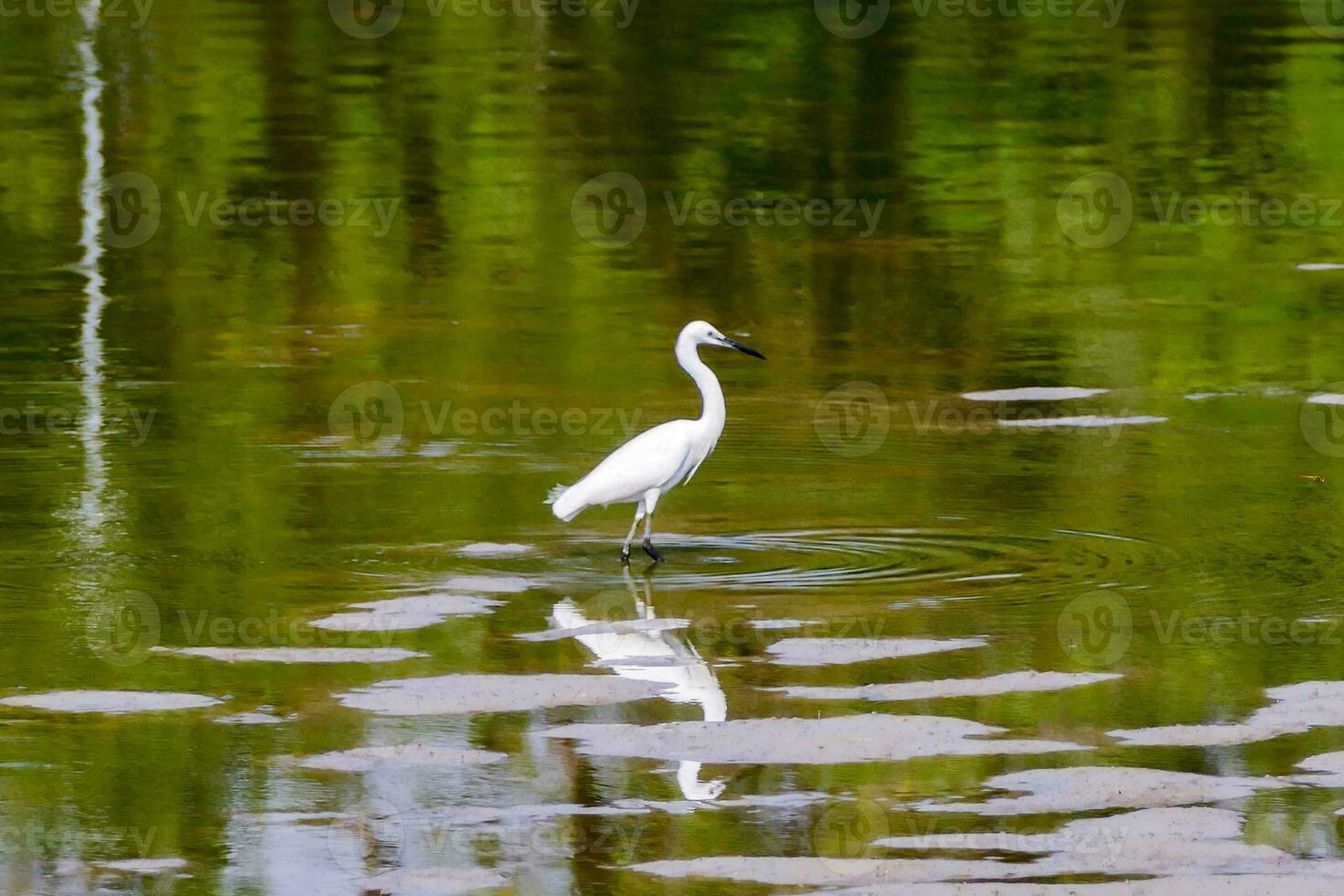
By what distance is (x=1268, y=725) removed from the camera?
8773 millimetres

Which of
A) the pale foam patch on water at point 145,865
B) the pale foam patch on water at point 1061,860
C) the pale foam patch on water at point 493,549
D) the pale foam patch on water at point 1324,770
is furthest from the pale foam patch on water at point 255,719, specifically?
the pale foam patch on water at point 1324,770

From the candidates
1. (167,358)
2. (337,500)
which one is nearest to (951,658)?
(337,500)

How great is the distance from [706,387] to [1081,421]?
326 centimetres

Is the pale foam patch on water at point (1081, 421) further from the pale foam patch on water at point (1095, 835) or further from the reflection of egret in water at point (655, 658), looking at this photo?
the pale foam patch on water at point (1095, 835)

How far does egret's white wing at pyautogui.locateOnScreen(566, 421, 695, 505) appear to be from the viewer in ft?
39.1

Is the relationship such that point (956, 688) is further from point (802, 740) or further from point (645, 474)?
point (645, 474)

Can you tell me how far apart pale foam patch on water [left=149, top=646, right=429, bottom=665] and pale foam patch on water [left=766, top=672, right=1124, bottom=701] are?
5.30 feet

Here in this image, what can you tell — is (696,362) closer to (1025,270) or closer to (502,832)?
(502,832)

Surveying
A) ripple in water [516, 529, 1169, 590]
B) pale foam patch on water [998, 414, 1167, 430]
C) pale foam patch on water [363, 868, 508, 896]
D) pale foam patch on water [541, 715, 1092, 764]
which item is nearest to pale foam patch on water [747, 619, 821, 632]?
ripple in water [516, 529, 1169, 590]

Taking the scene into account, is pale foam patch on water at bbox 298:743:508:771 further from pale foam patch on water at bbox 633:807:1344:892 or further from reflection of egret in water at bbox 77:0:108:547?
reflection of egret in water at bbox 77:0:108:547

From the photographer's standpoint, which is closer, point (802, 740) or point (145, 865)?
point (145, 865)

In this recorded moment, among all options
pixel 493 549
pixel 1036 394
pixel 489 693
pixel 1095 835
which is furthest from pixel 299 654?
pixel 1036 394

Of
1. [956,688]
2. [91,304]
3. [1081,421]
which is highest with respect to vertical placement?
[91,304]

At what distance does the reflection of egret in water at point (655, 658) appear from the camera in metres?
9.13
